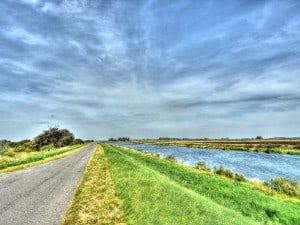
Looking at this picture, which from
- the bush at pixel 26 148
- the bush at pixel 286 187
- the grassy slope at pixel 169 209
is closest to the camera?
the grassy slope at pixel 169 209

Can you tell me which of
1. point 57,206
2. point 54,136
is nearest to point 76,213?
point 57,206

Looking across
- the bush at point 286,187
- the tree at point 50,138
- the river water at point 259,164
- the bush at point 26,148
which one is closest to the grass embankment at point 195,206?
the bush at point 286,187

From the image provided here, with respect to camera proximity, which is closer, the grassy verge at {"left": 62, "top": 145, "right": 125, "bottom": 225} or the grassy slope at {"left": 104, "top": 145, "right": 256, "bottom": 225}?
the grassy slope at {"left": 104, "top": 145, "right": 256, "bottom": 225}

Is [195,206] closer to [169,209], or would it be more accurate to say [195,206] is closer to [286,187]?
[169,209]

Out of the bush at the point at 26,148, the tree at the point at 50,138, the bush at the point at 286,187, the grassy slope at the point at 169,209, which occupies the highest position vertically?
the tree at the point at 50,138

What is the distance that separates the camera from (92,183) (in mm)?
20141

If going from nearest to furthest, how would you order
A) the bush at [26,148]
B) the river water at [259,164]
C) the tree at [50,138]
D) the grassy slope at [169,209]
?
the grassy slope at [169,209] < the river water at [259,164] < the bush at [26,148] < the tree at [50,138]

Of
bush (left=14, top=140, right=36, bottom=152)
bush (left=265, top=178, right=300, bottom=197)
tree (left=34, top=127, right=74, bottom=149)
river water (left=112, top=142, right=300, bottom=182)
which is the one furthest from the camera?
tree (left=34, top=127, right=74, bottom=149)

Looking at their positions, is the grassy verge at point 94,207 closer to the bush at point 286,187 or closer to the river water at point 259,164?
the bush at point 286,187

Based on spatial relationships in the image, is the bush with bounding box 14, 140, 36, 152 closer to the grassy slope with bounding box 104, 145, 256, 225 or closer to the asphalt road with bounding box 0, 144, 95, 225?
the asphalt road with bounding box 0, 144, 95, 225

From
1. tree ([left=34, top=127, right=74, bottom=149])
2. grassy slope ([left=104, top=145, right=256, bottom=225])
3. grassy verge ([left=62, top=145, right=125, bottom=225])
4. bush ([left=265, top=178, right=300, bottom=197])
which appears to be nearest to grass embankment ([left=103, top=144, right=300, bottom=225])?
grassy slope ([left=104, top=145, right=256, bottom=225])

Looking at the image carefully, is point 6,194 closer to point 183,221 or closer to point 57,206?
point 57,206

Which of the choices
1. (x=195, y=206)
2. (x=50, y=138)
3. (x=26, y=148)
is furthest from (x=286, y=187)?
(x=50, y=138)

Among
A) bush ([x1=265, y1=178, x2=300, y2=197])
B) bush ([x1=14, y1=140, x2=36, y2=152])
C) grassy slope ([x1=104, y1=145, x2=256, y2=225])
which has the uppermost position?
bush ([x1=14, y1=140, x2=36, y2=152])
